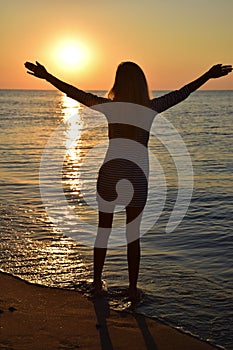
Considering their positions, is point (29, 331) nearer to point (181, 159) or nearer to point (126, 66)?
point (126, 66)

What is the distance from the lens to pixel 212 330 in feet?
16.2

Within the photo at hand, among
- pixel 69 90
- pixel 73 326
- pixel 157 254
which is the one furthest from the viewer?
pixel 157 254

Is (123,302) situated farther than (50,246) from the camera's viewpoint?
No

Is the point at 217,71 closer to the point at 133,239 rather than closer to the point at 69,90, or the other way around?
the point at 69,90

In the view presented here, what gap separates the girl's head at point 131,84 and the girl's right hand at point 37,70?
2.15ft

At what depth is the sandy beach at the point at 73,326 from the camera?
4.41m

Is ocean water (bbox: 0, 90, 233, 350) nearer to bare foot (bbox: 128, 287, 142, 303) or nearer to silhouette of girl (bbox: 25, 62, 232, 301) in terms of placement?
bare foot (bbox: 128, 287, 142, 303)

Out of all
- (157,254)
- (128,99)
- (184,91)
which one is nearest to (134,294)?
(157,254)

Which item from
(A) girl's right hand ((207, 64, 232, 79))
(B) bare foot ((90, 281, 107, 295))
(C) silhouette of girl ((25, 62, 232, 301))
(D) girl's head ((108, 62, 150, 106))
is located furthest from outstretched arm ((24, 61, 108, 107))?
(B) bare foot ((90, 281, 107, 295))

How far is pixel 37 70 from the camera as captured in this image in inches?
209

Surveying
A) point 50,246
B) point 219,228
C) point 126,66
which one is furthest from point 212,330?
point 219,228

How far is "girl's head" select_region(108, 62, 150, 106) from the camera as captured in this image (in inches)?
201

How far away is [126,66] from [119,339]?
2.28 metres

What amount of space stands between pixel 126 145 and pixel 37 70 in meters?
1.05
